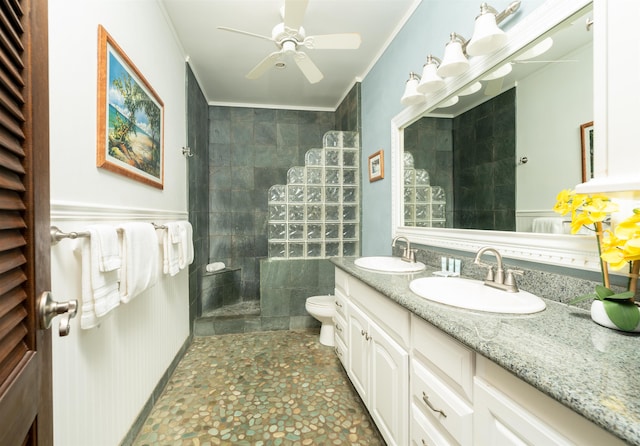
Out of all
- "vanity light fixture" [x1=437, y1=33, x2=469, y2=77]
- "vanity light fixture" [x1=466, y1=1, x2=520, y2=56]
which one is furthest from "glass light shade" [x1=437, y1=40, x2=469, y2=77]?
"vanity light fixture" [x1=466, y1=1, x2=520, y2=56]

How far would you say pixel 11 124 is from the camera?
44cm

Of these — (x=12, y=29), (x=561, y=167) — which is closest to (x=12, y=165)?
(x=12, y=29)

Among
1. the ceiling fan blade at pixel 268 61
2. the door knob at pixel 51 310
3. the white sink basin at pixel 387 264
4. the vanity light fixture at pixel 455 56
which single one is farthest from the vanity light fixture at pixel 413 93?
the door knob at pixel 51 310

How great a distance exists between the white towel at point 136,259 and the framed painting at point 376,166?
1.71m

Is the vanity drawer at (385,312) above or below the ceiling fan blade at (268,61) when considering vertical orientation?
below

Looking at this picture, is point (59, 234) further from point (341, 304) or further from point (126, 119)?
point (341, 304)

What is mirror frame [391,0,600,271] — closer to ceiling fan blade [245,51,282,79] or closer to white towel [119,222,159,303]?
ceiling fan blade [245,51,282,79]

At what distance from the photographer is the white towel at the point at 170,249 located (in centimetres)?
161

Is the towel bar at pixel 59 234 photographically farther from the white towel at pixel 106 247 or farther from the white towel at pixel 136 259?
the white towel at pixel 136 259

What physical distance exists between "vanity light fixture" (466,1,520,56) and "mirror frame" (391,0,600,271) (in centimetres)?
5

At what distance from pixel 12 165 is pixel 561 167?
145 cm

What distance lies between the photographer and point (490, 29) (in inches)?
42.3

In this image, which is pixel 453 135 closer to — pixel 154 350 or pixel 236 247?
pixel 154 350

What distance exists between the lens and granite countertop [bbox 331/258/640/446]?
425 mm
